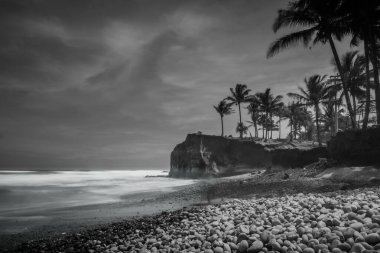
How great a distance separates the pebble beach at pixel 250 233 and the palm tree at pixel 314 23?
619 inches

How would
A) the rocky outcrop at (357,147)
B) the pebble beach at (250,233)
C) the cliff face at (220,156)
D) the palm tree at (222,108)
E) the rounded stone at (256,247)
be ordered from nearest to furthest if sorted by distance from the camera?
the pebble beach at (250,233) < the rounded stone at (256,247) < the rocky outcrop at (357,147) < the cliff face at (220,156) < the palm tree at (222,108)

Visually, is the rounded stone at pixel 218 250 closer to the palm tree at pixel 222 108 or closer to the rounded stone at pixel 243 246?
the rounded stone at pixel 243 246

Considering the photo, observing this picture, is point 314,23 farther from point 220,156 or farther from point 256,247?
point 220,156

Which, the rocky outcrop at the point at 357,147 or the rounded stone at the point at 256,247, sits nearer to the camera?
the rounded stone at the point at 256,247

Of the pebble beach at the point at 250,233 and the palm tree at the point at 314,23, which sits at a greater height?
the palm tree at the point at 314,23

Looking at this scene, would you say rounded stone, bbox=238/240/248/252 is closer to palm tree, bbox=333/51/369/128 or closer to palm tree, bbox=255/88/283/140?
palm tree, bbox=333/51/369/128

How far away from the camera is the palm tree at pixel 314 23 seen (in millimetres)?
18562

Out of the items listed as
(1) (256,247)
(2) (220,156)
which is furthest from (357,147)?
(2) (220,156)

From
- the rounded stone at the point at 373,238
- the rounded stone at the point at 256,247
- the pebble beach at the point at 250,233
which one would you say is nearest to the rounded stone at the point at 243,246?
the pebble beach at the point at 250,233

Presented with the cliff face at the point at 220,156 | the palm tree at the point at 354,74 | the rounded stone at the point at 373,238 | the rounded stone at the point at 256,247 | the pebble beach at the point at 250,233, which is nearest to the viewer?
the rounded stone at the point at 373,238

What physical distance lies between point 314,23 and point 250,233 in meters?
20.0

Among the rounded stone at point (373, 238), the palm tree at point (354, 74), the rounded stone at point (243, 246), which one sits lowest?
the rounded stone at point (243, 246)

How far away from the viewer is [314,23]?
19.9 metres

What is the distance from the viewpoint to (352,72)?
78.6ft
